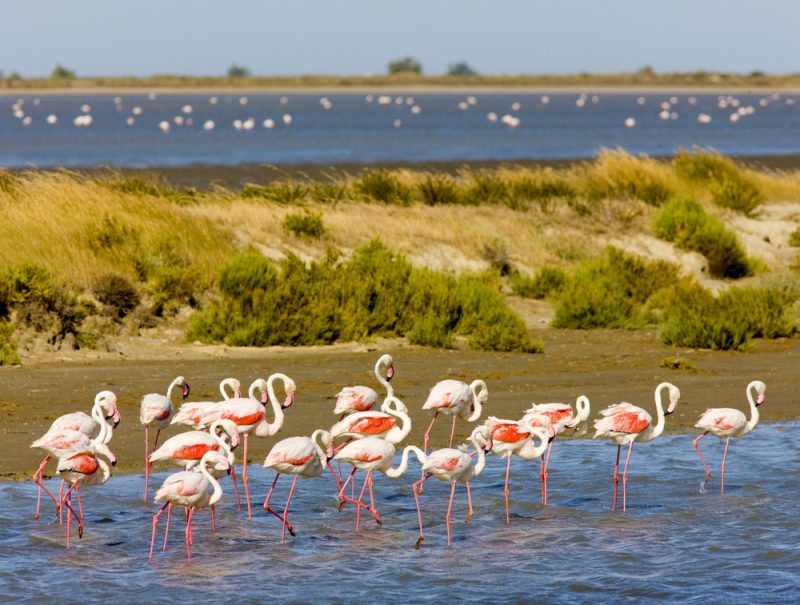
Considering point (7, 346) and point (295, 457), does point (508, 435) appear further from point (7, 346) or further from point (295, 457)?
point (7, 346)

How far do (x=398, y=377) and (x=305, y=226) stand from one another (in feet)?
21.2

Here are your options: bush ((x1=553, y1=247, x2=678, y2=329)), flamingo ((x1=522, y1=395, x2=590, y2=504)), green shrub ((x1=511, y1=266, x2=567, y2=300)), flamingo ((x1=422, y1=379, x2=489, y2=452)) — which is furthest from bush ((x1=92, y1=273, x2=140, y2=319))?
flamingo ((x1=522, y1=395, x2=590, y2=504))

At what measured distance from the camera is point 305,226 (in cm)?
2100

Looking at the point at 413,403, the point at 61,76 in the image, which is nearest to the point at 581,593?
the point at 413,403

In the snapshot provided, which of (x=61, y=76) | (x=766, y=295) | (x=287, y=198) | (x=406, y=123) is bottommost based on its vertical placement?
(x=766, y=295)

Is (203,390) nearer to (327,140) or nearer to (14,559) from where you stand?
(14,559)

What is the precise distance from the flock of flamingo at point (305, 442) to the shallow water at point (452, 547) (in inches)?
5.8

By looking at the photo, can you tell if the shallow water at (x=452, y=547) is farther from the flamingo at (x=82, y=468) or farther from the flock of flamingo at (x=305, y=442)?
the flamingo at (x=82, y=468)

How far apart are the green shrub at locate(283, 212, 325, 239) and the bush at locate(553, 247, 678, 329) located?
3569mm

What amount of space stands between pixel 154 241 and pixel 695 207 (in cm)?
1055

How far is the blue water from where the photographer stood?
51312 millimetres

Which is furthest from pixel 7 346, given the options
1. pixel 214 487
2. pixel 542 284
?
pixel 542 284

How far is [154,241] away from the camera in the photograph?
1856 cm

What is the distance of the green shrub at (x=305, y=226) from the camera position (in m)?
21.0
